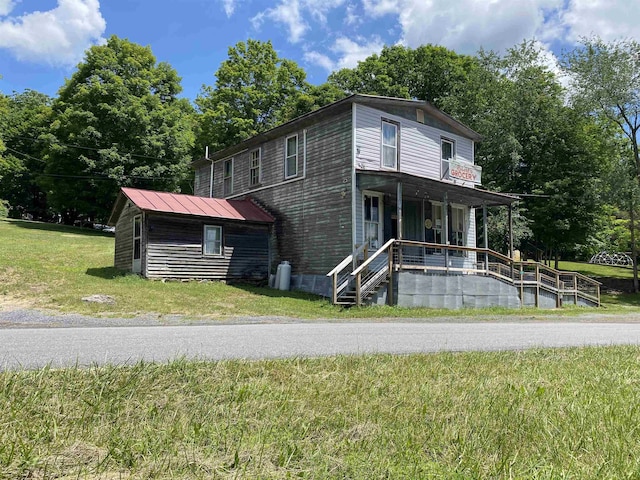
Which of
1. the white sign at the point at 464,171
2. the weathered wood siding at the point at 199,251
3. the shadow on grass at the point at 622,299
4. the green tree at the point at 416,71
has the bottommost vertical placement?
the shadow on grass at the point at 622,299

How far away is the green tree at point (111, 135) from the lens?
35.0 meters

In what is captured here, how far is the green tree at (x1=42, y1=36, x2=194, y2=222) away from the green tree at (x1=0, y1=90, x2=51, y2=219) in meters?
6.04

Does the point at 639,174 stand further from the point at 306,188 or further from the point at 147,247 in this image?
the point at 147,247

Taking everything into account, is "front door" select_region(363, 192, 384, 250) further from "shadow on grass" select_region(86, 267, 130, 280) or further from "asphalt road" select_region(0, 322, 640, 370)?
"shadow on grass" select_region(86, 267, 130, 280)

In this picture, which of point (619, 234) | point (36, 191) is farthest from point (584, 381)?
point (36, 191)

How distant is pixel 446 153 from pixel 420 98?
1759cm

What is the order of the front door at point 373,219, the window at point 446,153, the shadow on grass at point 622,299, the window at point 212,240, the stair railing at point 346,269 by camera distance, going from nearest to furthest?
the stair railing at point 346,269
the front door at point 373,219
the window at point 212,240
the window at point 446,153
the shadow on grass at point 622,299

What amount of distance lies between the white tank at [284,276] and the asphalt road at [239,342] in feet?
32.0

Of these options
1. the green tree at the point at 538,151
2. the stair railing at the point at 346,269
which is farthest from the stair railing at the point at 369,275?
the green tree at the point at 538,151

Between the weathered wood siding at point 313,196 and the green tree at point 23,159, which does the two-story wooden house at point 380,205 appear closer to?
the weathered wood siding at point 313,196

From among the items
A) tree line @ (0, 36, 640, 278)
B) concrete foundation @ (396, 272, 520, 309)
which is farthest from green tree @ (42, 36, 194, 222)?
concrete foundation @ (396, 272, 520, 309)

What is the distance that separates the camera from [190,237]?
61.9 feet

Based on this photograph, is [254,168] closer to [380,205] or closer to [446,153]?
[380,205]

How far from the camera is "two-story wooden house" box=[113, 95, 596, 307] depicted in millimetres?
16250
